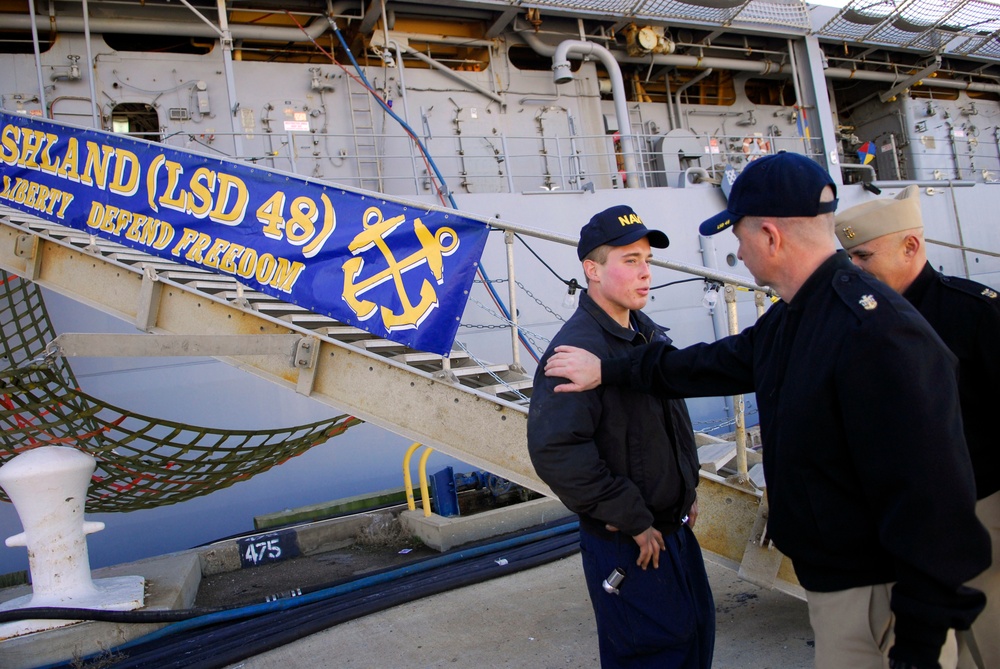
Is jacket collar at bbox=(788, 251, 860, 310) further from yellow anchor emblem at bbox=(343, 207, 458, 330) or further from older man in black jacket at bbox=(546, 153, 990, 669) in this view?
yellow anchor emblem at bbox=(343, 207, 458, 330)

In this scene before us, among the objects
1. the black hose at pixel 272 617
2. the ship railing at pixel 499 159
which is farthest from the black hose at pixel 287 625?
the ship railing at pixel 499 159

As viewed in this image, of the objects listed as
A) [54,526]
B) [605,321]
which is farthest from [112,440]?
[605,321]

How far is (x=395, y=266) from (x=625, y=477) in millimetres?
2098

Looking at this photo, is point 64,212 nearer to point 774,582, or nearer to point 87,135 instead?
point 87,135

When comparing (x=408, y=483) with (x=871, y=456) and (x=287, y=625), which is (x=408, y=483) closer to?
(x=287, y=625)

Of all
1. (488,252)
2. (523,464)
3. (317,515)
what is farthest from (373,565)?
(488,252)

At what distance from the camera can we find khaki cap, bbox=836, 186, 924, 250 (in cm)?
217

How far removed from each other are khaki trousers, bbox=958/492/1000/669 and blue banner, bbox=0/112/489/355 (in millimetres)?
2315

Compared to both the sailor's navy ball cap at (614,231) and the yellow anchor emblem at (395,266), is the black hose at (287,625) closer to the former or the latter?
the yellow anchor emblem at (395,266)

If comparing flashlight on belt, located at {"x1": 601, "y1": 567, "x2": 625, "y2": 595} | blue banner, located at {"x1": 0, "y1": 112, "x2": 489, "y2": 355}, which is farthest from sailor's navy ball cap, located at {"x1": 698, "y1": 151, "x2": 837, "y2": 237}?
blue banner, located at {"x1": 0, "y1": 112, "x2": 489, "y2": 355}

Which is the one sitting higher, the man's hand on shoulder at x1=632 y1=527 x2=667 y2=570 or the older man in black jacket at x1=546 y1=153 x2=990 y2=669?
the older man in black jacket at x1=546 y1=153 x2=990 y2=669

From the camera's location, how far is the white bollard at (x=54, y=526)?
4.05 metres

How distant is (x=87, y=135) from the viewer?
4.85 m

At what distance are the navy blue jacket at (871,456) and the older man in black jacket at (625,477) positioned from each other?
21.4 inches
